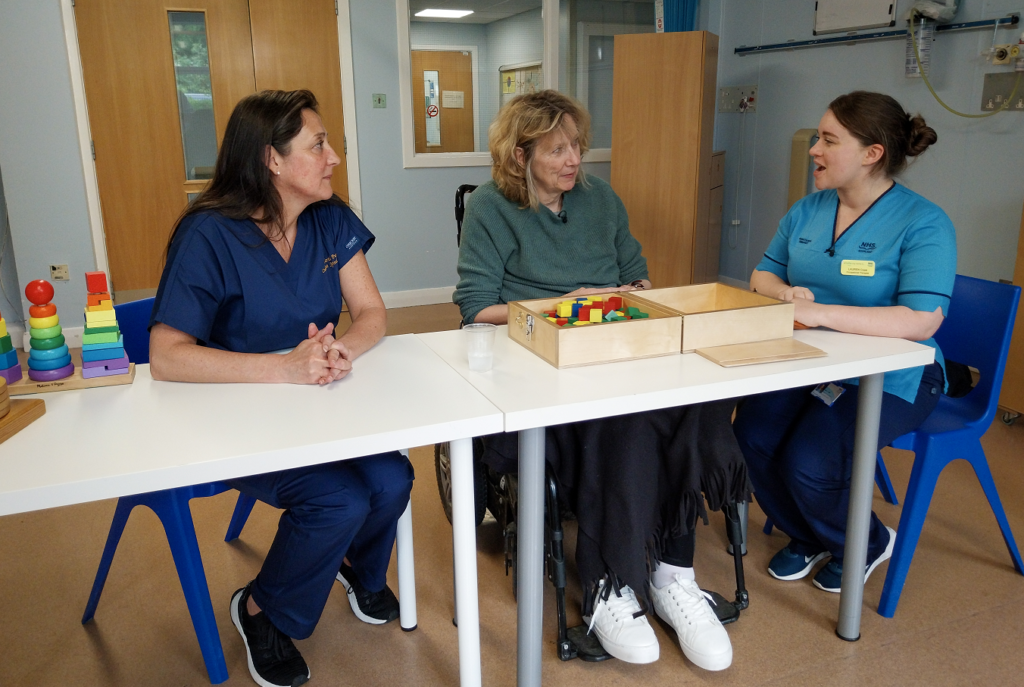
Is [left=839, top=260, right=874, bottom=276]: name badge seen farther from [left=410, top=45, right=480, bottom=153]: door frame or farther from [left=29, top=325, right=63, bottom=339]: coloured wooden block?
[left=410, top=45, right=480, bottom=153]: door frame

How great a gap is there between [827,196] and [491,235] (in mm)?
869

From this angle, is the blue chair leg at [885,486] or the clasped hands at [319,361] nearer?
the clasped hands at [319,361]

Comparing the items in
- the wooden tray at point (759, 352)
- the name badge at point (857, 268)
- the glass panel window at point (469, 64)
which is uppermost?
the glass panel window at point (469, 64)

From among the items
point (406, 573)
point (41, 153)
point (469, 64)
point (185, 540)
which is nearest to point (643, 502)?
point (406, 573)

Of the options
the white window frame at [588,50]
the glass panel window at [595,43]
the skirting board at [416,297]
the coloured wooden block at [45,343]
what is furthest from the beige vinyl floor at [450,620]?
the glass panel window at [595,43]

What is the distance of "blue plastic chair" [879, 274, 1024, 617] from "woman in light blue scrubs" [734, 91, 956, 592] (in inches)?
3.1

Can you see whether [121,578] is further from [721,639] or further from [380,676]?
[721,639]

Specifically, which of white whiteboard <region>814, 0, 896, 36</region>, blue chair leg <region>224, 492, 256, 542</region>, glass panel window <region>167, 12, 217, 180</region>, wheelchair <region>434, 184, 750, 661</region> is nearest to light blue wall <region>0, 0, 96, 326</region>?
glass panel window <region>167, 12, 217, 180</region>

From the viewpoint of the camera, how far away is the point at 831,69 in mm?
4223

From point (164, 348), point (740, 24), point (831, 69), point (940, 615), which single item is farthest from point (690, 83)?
point (164, 348)

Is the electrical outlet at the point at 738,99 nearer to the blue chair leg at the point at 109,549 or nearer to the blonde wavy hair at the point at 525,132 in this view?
the blonde wavy hair at the point at 525,132

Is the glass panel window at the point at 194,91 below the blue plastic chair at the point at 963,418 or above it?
above

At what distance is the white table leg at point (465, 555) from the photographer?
4.22ft

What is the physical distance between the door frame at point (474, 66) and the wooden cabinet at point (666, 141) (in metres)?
1.08
